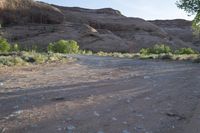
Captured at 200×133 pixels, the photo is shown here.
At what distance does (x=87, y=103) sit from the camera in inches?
403

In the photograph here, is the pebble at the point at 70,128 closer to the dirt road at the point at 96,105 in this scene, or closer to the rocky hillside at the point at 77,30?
the dirt road at the point at 96,105

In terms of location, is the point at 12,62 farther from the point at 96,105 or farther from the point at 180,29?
the point at 180,29

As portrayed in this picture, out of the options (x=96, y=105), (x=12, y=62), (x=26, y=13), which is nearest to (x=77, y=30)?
(x=26, y=13)

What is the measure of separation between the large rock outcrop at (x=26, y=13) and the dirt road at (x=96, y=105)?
2863 inches

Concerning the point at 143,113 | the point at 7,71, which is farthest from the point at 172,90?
the point at 7,71

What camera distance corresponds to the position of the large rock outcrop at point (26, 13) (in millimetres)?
85625

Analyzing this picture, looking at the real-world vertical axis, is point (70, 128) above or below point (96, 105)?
below

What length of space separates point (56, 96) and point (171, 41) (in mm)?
86102

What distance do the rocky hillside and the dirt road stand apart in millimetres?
58593

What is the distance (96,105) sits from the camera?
32.9 ft

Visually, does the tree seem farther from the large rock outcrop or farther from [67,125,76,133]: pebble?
the large rock outcrop

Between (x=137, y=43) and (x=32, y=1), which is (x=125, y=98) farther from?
(x=32, y=1)

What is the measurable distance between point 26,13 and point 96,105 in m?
80.9

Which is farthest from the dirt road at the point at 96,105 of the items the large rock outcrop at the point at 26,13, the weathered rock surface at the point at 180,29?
the weathered rock surface at the point at 180,29
